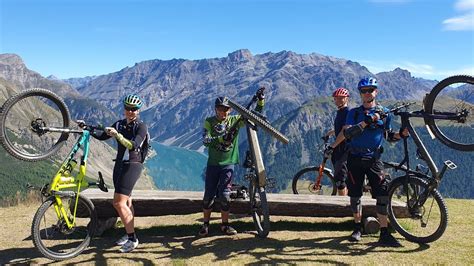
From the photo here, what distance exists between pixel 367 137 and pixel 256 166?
245 centimetres

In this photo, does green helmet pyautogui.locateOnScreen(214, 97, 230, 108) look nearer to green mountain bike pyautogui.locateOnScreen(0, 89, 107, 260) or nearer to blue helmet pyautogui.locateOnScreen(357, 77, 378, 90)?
green mountain bike pyautogui.locateOnScreen(0, 89, 107, 260)

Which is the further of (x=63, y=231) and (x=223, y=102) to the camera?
(x=223, y=102)

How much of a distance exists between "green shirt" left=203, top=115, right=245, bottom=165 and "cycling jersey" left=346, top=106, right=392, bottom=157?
2.46 metres

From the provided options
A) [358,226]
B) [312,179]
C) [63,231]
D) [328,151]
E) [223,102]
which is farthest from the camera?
[312,179]

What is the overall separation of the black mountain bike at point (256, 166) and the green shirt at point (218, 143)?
292 millimetres

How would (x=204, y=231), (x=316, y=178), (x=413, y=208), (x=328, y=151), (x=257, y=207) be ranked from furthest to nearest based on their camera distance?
(x=316, y=178), (x=328, y=151), (x=204, y=231), (x=257, y=207), (x=413, y=208)

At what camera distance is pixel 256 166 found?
8680mm

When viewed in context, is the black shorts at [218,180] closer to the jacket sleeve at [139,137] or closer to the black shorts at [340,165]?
the jacket sleeve at [139,137]

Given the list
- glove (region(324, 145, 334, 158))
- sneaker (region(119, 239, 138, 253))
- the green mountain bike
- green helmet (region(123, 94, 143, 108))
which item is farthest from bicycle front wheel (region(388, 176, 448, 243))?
the green mountain bike

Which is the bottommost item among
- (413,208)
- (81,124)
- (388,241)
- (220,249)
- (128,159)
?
(220,249)

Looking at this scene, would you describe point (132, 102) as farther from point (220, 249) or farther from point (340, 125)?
point (340, 125)

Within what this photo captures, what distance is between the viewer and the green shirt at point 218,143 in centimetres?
892

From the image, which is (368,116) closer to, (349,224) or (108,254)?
(349,224)

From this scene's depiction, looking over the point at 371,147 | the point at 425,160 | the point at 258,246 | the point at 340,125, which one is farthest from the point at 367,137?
the point at 258,246
